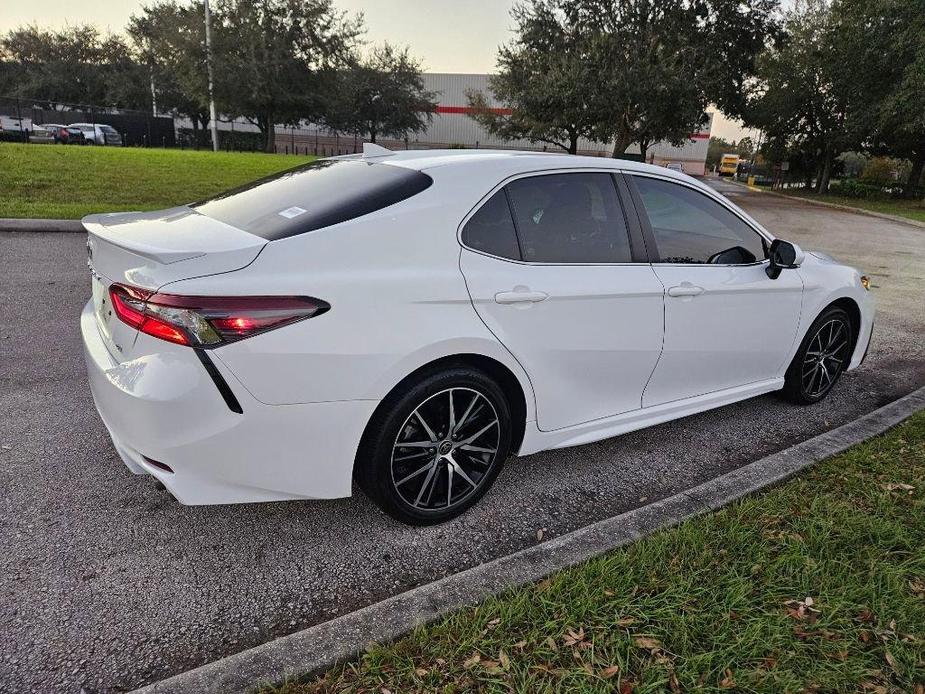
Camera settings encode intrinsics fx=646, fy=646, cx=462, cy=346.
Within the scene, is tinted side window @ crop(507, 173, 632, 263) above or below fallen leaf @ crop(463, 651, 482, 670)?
above

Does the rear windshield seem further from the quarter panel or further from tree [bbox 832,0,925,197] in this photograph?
tree [bbox 832,0,925,197]

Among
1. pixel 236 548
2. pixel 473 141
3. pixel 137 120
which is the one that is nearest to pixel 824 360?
pixel 236 548

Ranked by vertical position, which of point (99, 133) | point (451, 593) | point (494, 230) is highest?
point (99, 133)

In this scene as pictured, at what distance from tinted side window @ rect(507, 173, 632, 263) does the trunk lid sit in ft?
3.97

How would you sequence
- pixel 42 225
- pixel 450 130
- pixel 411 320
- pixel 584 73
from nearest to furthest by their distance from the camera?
1. pixel 411 320
2. pixel 42 225
3. pixel 584 73
4. pixel 450 130

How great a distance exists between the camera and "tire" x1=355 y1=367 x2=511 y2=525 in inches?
102

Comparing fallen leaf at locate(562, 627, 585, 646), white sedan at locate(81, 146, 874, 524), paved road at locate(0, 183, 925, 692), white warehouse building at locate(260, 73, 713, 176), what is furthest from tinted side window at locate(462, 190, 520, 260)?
white warehouse building at locate(260, 73, 713, 176)

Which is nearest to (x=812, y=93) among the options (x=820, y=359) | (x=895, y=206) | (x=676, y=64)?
(x=895, y=206)

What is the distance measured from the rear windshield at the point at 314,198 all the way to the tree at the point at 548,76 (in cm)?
2235

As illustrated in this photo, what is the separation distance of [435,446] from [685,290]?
5.29ft

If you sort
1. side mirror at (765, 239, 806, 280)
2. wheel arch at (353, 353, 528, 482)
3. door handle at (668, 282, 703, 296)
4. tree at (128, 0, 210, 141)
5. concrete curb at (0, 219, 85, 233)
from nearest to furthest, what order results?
wheel arch at (353, 353, 528, 482)
door handle at (668, 282, 703, 296)
side mirror at (765, 239, 806, 280)
concrete curb at (0, 219, 85, 233)
tree at (128, 0, 210, 141)

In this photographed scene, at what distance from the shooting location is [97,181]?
43.9ft

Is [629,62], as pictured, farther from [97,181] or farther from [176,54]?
[176,54]

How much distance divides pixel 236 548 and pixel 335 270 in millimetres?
1253
